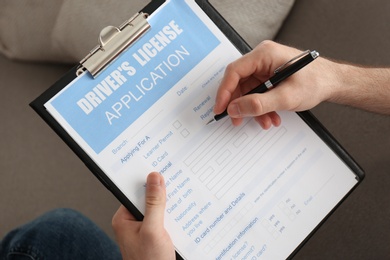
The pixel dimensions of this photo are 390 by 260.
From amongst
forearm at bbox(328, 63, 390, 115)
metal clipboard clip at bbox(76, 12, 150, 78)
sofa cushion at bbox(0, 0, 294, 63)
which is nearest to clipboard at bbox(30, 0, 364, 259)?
metal clipboard clip at bbox(76, 12, 150, 78)

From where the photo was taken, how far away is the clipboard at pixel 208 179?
54 cm

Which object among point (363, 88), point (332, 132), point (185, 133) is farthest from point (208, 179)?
point (332, 132)

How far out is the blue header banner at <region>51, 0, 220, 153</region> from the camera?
1.78 ft

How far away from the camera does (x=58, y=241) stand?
0.81m

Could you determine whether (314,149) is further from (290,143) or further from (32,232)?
(32,232)

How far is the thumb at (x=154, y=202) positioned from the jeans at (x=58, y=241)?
0.32 metres

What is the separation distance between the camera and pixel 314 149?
0.63 m

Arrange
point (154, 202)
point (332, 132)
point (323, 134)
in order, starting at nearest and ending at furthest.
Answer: point (154, 202)
point (323, 134)
point (332, 132)

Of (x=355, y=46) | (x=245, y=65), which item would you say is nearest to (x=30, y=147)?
(x=245, y=65)

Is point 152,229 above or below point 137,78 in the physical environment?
below

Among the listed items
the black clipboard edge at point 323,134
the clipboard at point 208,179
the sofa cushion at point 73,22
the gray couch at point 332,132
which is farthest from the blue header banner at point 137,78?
the gray couch at point 332,132

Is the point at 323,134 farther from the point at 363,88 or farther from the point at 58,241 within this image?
the point at 58,241

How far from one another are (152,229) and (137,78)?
0.20 metres

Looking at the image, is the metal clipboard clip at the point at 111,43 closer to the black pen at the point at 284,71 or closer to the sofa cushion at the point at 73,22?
the black pen at the point at 284,71
